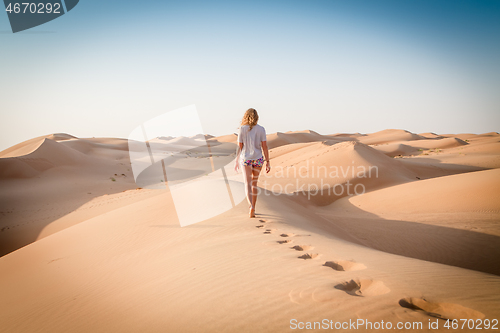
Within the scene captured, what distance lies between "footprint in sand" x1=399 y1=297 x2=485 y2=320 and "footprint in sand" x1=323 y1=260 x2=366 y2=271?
75 cm

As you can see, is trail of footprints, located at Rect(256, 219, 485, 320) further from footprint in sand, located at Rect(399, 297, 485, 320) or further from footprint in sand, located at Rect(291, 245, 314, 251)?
footprint in sand, located at Rect(291, 245, 314, 251)

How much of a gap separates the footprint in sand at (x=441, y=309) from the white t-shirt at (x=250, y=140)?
132 inches

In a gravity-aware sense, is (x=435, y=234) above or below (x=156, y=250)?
below

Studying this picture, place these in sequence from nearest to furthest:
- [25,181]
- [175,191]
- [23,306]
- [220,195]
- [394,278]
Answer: [394,278], [23,306], [220,195], [175,191], [25,181]

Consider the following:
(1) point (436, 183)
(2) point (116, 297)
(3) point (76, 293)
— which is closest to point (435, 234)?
(1) point (436, 183)

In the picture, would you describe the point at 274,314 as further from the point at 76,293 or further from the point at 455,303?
the point at 76,293

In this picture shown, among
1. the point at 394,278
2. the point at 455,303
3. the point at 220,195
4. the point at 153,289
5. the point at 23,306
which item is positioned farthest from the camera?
the point at 220,195

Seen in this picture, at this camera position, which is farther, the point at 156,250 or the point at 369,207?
the point at 369,207

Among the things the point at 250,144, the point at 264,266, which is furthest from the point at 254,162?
the point at 264,266

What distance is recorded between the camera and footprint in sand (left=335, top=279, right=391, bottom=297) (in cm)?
201

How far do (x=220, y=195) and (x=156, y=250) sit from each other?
2676 mm

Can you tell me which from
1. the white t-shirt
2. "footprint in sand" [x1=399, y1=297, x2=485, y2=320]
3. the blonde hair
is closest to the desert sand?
"footprint in sand" [x1=399, y1=297, x2=485, y2=320]

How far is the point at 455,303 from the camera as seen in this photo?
175 cm

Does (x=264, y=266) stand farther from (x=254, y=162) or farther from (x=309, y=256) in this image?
(x=254, y=162)
